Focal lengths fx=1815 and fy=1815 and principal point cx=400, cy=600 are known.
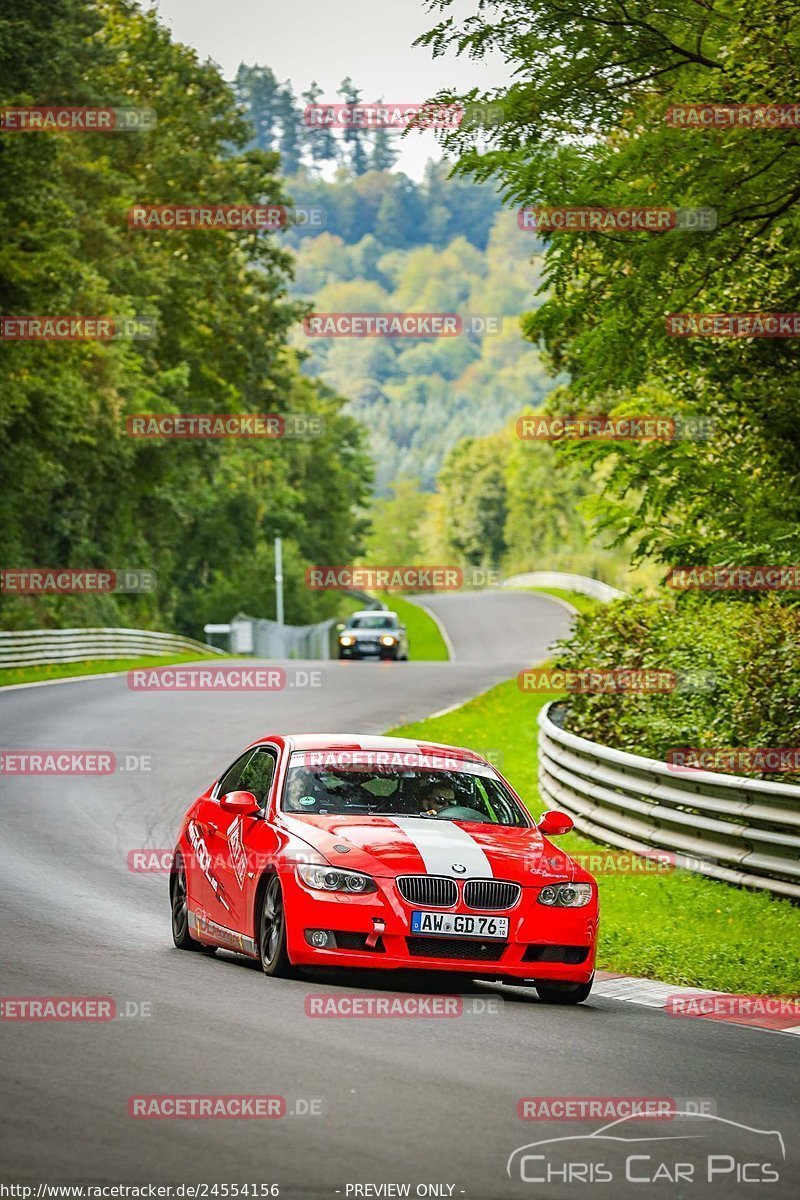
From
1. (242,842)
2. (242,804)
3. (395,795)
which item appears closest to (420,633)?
(395,795)

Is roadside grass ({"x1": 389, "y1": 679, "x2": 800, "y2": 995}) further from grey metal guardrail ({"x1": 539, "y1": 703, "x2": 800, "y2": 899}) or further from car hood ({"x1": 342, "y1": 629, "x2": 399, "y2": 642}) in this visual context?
car hood ({"x1": 342, "y1": 629, "x2": 399, "y2": 642})

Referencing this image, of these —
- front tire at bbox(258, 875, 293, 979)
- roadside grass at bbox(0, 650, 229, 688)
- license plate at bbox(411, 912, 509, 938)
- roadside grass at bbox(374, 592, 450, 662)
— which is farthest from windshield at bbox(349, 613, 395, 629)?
license plate at bbox(411, 912, 509, 938)

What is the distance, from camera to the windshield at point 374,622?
189 ft

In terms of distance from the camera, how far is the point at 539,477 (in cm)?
15088

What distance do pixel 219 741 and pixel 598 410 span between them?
20.0 m

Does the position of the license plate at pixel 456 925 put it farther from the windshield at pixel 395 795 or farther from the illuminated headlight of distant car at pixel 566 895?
the windshield at pixel 395 795

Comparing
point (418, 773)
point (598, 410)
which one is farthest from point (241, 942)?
point (598, 410)

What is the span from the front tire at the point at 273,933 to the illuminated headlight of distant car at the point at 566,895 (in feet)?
4.75

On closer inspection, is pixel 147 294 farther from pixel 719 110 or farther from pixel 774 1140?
pixel 774 1140

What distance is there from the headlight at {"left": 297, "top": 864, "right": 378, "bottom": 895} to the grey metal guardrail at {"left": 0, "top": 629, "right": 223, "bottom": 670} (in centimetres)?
3642

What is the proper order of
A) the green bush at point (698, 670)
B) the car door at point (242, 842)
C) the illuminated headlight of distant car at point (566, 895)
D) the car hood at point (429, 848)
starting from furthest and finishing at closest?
1. the green bush at point (698, 670)
2. the car door at point (242, 842)
3. the illuminated headlight of distant car at point (566, 895)
4. the car hood at point (429, 848)

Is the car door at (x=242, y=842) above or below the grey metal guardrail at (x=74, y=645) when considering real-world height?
above

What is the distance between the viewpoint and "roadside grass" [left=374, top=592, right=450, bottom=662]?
8581 cm

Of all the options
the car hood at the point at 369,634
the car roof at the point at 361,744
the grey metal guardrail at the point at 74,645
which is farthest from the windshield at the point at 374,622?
the car roof at the point at 361,744
